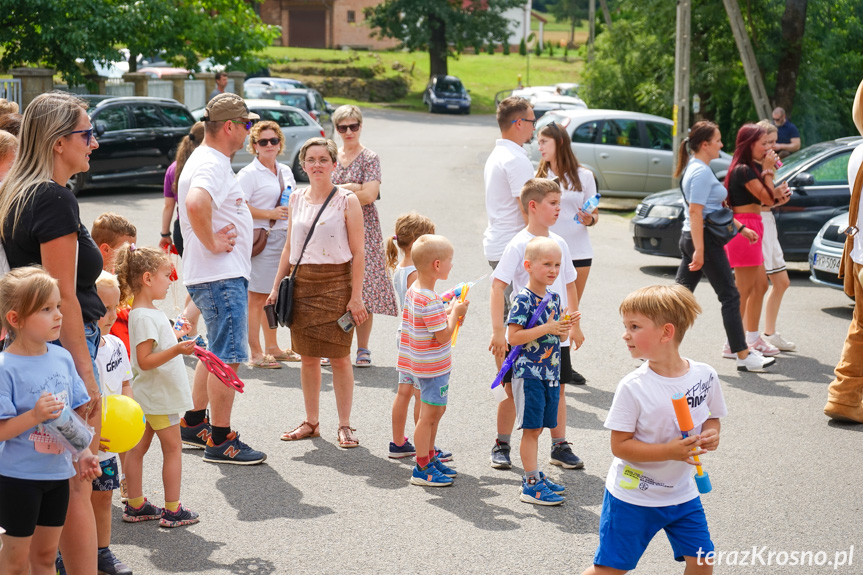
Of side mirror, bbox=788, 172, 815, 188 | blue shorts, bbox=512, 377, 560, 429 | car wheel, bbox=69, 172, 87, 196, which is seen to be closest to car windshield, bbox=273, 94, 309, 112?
car wheel, bbox=69, 172, 87, 196

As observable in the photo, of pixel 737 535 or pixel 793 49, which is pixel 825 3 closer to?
pixel 793 49

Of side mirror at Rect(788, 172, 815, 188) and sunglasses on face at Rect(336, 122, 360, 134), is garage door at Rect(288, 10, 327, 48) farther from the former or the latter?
sunglasses on face at Rect(336, 122, 360, 134)

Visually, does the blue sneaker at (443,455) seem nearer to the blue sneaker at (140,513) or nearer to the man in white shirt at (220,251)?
the man in white shirt at (220,251)

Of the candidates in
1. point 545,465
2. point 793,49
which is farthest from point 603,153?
point 545,465

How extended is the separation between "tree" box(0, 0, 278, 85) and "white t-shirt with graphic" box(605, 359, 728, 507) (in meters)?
22.1

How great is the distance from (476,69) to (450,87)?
18.8 metres

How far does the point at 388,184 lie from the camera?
21312mm

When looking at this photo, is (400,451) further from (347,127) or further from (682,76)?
(682,76)

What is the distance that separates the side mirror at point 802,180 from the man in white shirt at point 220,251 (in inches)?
303

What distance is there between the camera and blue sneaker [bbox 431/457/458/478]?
5.64 meters

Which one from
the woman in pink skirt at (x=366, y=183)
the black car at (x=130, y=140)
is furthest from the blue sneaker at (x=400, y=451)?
the black car at (x=130, y=140)

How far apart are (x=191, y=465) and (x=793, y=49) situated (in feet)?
63.7

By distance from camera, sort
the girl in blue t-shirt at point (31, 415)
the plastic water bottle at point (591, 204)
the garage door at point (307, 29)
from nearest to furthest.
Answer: the girl in blue t-shirt at point (31, 415)
the plastic water bottle at point (591, 204)
the garage door at point (307, 29)

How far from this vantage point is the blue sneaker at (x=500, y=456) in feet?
19.2
